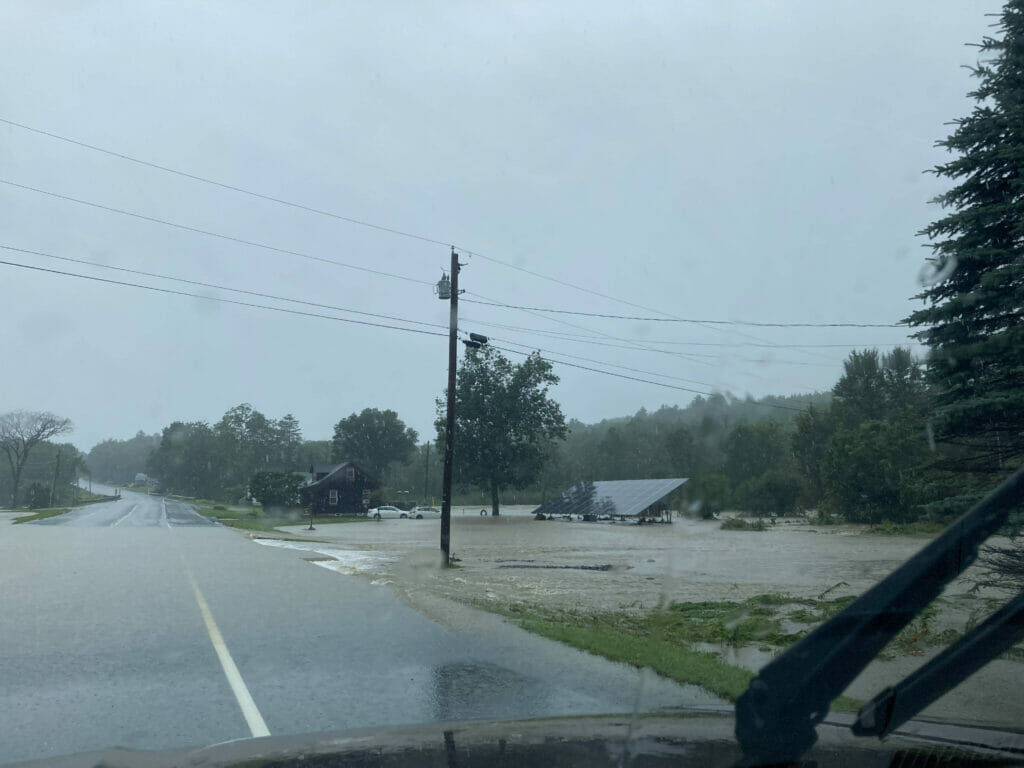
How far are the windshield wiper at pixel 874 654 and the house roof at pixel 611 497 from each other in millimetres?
38061

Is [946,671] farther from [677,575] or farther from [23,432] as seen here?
[23,432]

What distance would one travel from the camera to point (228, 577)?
1864 cm

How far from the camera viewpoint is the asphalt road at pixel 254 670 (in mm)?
6582

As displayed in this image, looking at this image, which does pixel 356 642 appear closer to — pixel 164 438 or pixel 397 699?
pixel 397 699

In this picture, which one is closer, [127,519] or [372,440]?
[127,519]

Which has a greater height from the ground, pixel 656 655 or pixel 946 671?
pixel 946 671

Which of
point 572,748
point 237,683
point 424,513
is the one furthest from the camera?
point 424,513

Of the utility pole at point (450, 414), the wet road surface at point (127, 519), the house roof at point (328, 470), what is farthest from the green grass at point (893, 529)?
the house roof at point (328, 470)

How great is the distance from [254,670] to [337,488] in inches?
2370

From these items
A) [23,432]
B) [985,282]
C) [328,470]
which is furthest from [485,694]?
[23,432]

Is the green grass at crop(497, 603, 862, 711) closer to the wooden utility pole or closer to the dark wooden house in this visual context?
the wooden utility pole

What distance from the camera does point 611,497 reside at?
55094 mm

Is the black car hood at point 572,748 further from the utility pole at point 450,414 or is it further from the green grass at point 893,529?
the green grass at point 893,529

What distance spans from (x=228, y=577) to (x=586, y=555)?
49.7ft
